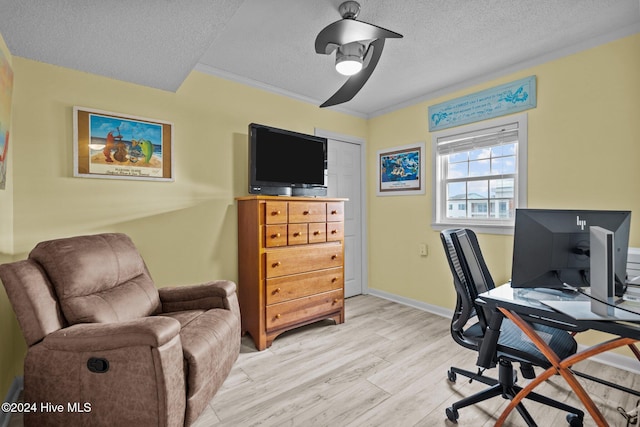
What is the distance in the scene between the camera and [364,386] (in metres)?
2.06

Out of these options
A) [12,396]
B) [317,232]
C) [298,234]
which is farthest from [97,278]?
[317,232]

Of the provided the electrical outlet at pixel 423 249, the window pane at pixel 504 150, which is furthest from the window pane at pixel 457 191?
the electrical outlet at pixel 423 249

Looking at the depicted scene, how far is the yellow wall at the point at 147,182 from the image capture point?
209cm

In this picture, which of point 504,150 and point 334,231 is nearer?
point 504,150

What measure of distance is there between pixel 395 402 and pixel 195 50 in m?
2.68

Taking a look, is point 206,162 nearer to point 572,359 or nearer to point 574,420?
point 572,359

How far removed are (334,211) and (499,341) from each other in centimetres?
192

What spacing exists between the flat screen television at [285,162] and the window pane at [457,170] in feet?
4.76

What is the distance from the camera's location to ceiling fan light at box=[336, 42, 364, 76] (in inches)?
81.9

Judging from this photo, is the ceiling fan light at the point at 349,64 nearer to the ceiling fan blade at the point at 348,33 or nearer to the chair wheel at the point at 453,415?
the ceiling fan blade at the point at 348,33

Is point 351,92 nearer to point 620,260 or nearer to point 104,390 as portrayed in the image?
point 620,260

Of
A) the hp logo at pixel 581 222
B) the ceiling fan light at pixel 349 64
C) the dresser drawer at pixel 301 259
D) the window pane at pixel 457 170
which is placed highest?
the ceiling fan light at pixel 349 64

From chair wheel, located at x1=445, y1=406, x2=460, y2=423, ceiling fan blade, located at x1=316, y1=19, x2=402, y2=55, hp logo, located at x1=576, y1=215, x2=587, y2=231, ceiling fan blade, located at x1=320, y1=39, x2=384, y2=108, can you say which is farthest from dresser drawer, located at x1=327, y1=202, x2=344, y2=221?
hp logo, located at x1=576, y1=215, x2=587, y2=231

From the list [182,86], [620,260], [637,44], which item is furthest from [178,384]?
[637,44]
